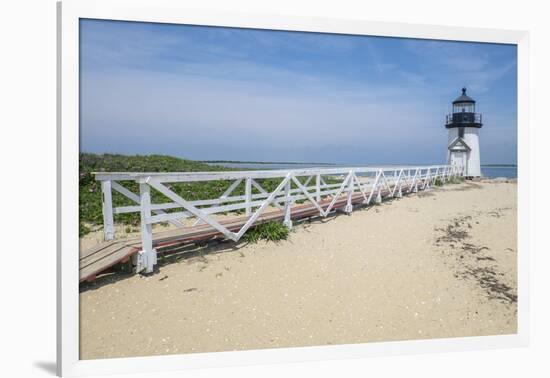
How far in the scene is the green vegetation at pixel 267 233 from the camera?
165 inches

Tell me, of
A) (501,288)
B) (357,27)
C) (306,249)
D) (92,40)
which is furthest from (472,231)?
(92,40)

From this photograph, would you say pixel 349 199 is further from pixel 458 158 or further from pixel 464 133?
pixel 464 133

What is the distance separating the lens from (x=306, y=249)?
3.97m

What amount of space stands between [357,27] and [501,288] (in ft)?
10.1

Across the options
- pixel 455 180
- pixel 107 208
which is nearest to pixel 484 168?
pixel 455 180

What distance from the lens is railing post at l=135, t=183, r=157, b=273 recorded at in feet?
10.4

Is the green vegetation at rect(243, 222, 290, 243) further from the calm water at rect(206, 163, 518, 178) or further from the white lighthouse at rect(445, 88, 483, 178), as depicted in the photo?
the white lighthouse at rect(445, 88, 483, 178)

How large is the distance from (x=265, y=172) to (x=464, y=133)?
107 inches

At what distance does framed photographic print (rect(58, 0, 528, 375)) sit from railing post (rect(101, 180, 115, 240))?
0.02m

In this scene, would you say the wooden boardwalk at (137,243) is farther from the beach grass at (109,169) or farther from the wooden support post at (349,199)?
the wooden support post at (349,199)

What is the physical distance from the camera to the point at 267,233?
4.21 meters

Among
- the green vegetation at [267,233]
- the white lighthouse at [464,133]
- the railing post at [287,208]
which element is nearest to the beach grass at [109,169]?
the green vegetation at [267,233]

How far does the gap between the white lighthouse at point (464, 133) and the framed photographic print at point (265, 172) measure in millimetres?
48
